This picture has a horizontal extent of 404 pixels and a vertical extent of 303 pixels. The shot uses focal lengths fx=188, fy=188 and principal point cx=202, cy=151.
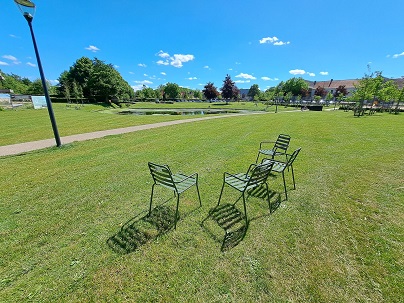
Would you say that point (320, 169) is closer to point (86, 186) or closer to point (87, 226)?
point (87, 226)

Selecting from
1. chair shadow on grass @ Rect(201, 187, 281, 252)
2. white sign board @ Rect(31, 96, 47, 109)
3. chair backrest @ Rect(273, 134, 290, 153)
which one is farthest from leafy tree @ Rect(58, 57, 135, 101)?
chair shadow on grass @ Rect(201, 187, 281, 252)

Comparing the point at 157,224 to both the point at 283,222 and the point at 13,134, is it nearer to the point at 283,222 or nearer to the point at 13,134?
the point at 283,222

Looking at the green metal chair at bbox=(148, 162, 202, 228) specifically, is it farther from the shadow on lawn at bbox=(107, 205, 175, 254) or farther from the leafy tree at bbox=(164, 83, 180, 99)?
the leafy tree at bbox=(164, 83, 180, 99)

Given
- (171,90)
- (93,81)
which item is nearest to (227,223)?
(93,81)

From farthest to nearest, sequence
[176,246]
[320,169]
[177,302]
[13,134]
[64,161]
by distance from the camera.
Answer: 1. [13,134]
2. [64,161]
3. [320,169]
4. [176,246]
5. [177,302]

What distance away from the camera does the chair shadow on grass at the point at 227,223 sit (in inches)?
114

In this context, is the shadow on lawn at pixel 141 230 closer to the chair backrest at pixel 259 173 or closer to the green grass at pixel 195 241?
the green grass at pixel 195 241

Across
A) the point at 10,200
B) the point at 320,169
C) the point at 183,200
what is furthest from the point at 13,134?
the point at 320,169

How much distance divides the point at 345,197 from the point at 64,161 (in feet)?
26.9

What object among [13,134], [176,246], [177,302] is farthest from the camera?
[13,134]

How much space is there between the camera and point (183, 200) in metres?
3.99

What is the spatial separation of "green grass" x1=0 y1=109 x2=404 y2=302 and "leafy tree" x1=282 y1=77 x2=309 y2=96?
82981mm

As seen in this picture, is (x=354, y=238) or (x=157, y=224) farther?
(x=157, y=224)

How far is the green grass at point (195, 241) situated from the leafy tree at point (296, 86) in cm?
8298
